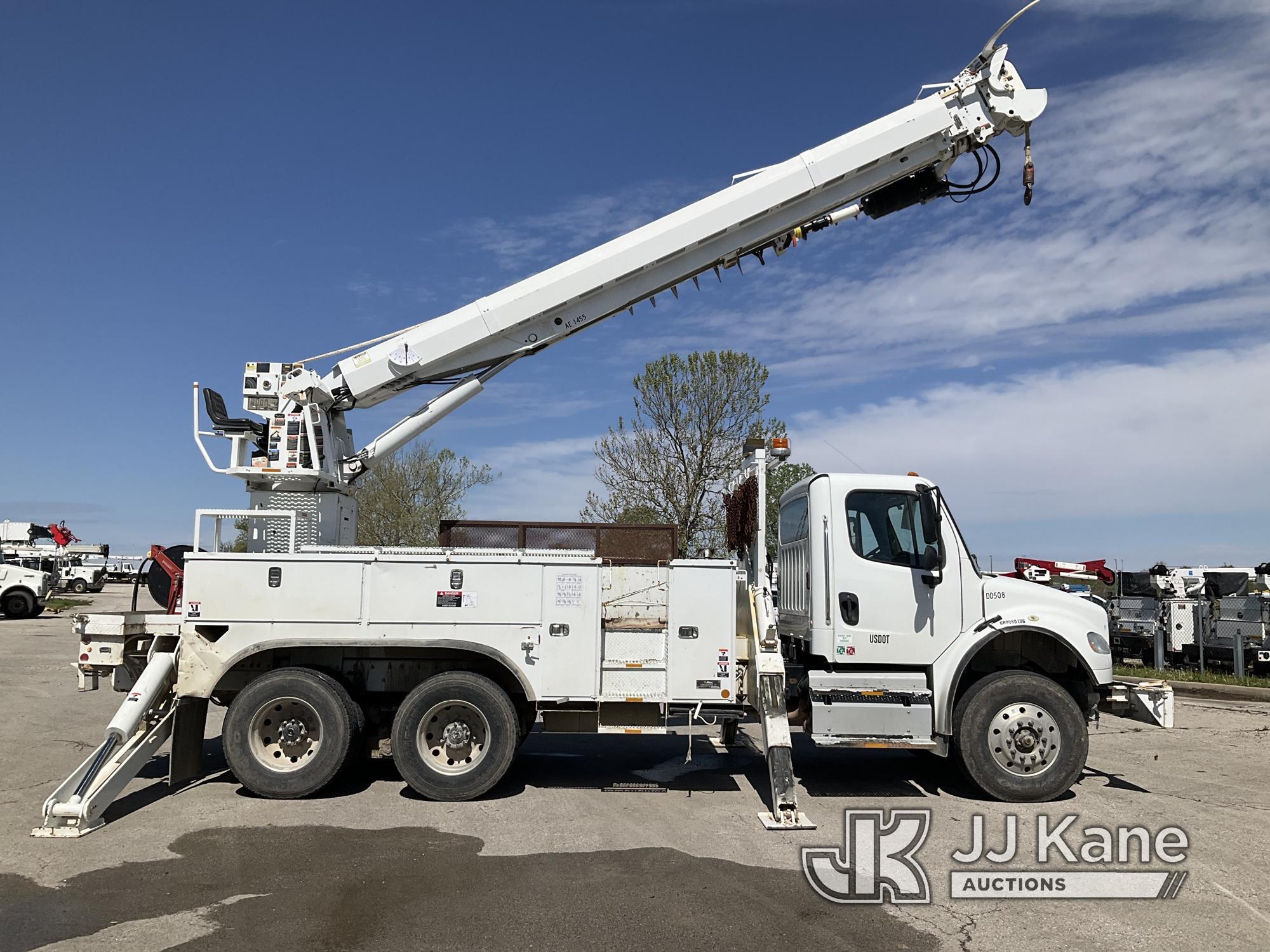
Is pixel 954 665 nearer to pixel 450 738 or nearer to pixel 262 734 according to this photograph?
pixel 450 738

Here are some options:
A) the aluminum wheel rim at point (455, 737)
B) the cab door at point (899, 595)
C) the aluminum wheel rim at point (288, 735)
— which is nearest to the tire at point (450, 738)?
the aluminum wheel rim at point (455, 737)

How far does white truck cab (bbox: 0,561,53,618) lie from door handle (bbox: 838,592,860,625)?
31724mm

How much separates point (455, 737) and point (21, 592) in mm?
29762

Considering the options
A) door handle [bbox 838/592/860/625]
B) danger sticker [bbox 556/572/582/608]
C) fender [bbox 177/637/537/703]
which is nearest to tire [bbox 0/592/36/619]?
fender [bbox 177/637/537/703]

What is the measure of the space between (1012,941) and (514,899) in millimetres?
2867

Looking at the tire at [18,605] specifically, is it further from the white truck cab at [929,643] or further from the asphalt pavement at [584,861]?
the white truck cab at [929,643]

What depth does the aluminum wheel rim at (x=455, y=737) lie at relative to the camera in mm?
8023

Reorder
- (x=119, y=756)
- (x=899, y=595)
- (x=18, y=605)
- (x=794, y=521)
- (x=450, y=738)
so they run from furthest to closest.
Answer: (x=18, y=605) → (x=794, y=521) → (x=899, y=595) → (x=450, y=738) → (x=119, y=756)

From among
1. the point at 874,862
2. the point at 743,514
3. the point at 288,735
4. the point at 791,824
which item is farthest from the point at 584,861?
the point at 743,514

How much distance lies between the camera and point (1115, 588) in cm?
2245

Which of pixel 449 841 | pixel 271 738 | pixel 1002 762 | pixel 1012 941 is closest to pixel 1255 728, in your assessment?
pixel 1002 762

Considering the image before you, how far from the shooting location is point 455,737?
8.05 m

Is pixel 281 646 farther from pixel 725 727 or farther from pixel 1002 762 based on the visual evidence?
pixel 1002 762

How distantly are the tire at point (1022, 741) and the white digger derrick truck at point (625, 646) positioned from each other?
0.02 meters
